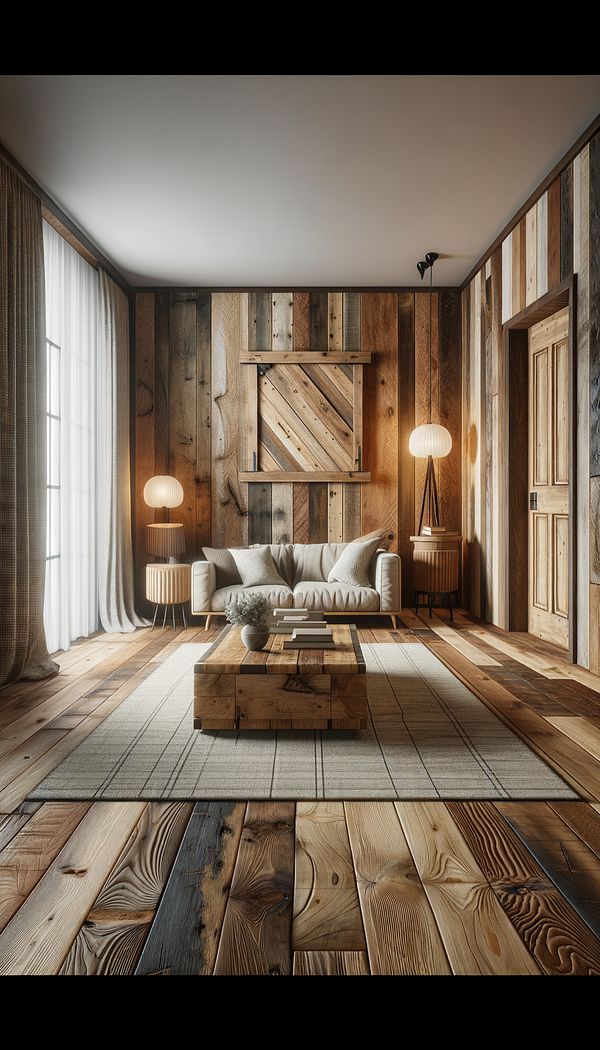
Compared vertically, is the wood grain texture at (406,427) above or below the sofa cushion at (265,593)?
above

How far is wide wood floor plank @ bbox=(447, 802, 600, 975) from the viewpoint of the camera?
1.39 metres

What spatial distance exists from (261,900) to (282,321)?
5761 mm

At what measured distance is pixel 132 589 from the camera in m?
6.11

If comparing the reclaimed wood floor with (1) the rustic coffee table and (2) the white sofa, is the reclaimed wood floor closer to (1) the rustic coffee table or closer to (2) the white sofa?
Answer: (1) the rustic coffee table

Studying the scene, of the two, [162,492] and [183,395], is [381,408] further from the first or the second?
[162,492]

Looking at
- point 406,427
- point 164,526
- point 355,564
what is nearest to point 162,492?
point 164,526

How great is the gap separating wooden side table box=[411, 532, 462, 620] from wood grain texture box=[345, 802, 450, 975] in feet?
13.4

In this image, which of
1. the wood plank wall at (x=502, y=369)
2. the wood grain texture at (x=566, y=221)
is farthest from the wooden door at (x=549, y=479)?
the wood grain texture at (x=566, y=221)

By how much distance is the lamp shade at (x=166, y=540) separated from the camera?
6008 millimetres

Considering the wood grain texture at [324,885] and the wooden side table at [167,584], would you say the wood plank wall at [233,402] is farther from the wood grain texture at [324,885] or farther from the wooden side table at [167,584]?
the wood grain texture at [324,885]

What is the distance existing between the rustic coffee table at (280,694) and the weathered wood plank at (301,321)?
14.5ft

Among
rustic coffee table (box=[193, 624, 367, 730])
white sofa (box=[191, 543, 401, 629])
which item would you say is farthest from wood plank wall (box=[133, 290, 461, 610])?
rustic coffee table (box=[193, 624, 367, 730])
